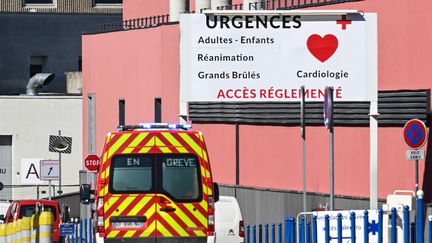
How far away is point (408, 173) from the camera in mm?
32438

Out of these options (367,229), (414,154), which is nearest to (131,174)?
(367,229)

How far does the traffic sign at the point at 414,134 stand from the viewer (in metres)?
30.1

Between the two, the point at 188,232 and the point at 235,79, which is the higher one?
the point at 235,79

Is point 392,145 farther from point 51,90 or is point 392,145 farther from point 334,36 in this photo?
point 51,90

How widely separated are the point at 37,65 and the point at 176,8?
2834 cm

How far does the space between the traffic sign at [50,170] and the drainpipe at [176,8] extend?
24.0 ft

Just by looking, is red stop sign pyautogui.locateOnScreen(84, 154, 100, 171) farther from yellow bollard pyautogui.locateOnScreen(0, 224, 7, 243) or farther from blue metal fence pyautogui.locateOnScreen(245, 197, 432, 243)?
blue metal fence pyautogui.locateOnScreen(245, 197, 432, 243)

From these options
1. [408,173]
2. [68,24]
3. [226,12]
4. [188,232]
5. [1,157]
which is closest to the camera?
[188,232]

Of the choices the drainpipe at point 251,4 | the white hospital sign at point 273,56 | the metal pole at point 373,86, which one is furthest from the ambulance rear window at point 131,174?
the drainpipe at point 251,4

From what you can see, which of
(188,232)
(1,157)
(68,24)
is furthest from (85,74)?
(188,232)

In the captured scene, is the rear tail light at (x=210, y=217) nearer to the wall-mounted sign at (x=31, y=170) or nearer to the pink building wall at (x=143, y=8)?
the pink building wall at (x=143, y=8)

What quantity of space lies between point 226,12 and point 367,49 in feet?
9.22

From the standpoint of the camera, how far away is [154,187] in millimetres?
26188

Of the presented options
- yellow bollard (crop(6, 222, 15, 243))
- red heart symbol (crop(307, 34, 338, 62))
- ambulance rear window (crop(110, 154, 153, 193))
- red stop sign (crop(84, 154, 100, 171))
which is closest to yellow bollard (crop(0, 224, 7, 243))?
yellow bollard (crop(6, 222, 15, 243))
